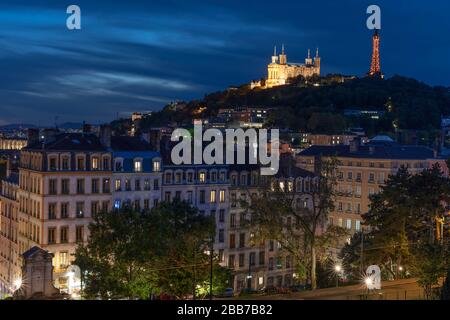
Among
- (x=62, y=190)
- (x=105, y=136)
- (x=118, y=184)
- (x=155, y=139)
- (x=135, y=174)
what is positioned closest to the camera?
(x=62, y=190)

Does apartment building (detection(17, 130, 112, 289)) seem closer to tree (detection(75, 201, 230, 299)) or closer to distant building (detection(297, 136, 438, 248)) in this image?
tree (detection(75, 201, 230, 299))

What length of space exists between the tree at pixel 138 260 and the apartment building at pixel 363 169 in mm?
43303

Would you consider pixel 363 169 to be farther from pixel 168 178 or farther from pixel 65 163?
pixel 65 163

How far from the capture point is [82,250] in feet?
→ 135

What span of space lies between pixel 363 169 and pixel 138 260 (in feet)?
164

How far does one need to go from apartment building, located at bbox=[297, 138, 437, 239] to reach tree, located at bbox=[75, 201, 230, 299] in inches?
1705

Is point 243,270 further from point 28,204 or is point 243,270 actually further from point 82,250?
point 82,250

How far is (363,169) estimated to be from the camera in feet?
276

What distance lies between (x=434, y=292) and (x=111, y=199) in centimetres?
3008

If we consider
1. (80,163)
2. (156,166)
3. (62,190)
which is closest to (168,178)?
(156,166)

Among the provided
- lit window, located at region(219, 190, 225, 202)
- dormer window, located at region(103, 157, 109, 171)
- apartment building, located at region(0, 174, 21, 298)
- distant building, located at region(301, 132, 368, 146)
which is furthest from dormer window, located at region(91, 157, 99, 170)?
distant building, located at region(301, 132, 368, 146)

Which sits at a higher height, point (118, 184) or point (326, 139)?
point (326, 139)

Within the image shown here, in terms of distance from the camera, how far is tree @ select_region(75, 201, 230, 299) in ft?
128
